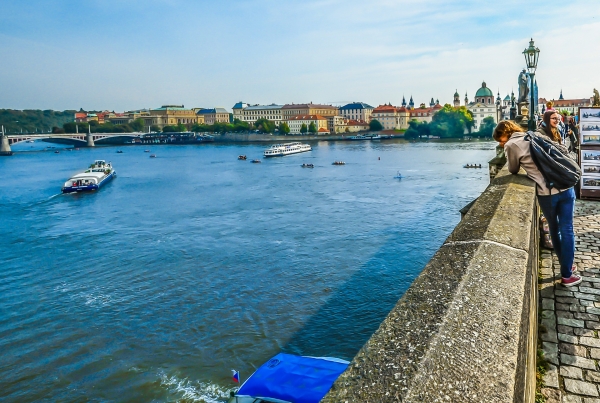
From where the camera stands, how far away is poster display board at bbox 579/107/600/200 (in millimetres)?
9211

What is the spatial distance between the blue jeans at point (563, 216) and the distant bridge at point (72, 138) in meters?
113

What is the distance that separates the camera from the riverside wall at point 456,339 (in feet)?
5.17

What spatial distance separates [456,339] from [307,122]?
15189 centimetres

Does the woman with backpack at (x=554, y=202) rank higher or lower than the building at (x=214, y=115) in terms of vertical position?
lower

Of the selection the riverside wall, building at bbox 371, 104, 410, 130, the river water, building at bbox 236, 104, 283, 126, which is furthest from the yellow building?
the riverside wall

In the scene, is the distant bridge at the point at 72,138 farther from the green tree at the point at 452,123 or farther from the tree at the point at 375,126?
the green tree at the point at 452,123

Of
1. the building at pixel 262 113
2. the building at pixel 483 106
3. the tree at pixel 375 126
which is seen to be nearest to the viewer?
the building at pixel 483 106

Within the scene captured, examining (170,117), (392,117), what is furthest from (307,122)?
(170,117)

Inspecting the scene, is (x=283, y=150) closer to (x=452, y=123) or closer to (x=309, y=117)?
(x=452, y=123)

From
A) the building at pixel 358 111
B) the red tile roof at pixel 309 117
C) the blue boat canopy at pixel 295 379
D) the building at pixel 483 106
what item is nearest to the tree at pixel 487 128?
the building at pixel 483 106

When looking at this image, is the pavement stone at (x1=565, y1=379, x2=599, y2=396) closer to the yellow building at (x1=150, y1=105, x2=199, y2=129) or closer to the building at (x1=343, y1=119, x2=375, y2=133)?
the building at (x1=343, y1=119, x2=375, y2=133)

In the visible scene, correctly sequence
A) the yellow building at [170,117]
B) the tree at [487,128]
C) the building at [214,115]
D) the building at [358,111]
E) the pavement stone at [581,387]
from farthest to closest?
the building at [214,115]
the yellow building at [170,117]
the building at [358,111]
the tree at [487,128]
the pavement stone at [581,387]

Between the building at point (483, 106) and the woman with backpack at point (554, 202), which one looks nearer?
the woman with backpack at point (554, 202)

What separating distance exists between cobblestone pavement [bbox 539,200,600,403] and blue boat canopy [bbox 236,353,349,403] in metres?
3.47
